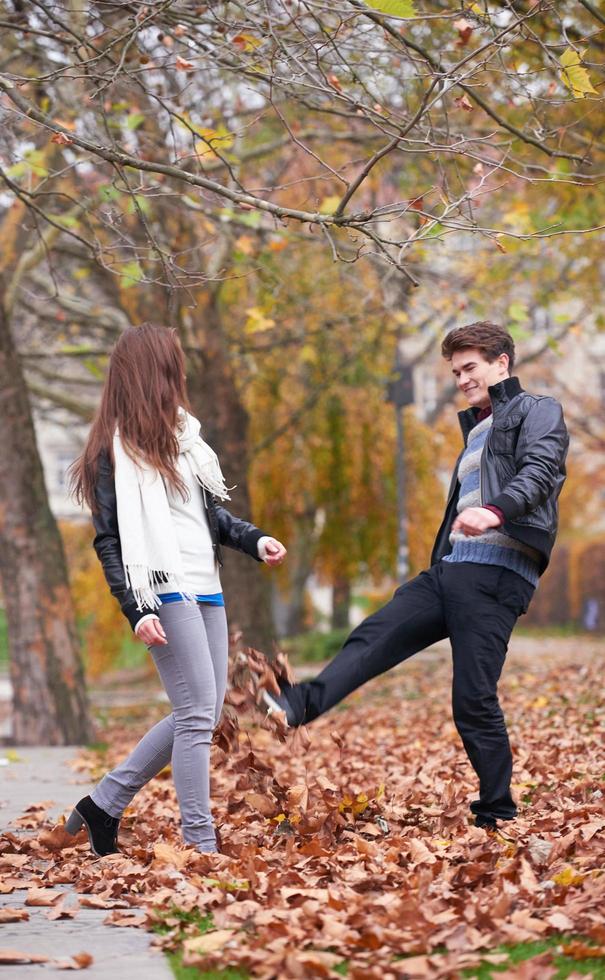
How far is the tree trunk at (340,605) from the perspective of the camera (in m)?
25.0

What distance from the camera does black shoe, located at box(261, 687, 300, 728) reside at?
5.23 meters

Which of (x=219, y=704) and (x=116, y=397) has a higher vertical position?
(x=116, y=397)

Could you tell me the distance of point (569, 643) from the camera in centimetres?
2745

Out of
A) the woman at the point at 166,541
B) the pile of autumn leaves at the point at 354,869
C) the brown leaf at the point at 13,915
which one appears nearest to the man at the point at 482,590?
the pile of autumn leaves at the point at 354,869

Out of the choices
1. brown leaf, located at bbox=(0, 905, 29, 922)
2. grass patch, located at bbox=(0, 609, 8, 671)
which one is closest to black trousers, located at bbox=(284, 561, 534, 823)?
brown leaf, located at bbox=(0, 905, 29, 922)

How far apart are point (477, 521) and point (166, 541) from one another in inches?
44.4

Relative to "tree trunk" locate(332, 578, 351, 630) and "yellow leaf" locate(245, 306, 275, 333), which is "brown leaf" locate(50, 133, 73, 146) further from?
"tree trunk" locate(332, 578, 351, 630)

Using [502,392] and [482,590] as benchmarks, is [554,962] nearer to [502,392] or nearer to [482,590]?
[482,590]

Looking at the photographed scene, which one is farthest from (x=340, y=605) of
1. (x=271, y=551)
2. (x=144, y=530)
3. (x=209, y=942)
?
(x=209, y=942)

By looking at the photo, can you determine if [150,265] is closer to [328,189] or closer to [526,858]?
[328,189]

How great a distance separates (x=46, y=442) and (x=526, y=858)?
195 ft

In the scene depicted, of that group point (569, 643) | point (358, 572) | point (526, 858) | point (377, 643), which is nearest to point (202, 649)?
point (377, 643)

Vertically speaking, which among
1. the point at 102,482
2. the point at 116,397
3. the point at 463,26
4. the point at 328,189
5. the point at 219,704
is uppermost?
the point at 328,189

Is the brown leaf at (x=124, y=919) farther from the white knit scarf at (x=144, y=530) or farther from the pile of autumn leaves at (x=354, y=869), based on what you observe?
the white knit scarf at (x=144, y=530)
